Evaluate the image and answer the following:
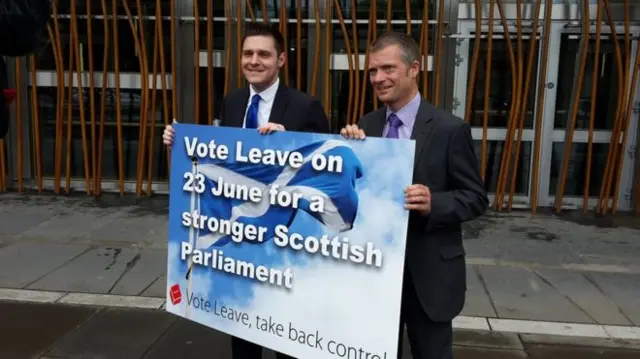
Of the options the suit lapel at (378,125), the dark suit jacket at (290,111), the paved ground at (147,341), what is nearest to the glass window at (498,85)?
the paved ground at (147,341)

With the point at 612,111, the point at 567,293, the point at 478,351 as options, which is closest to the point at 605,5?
the point at 612,111

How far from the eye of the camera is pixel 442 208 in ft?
7.24

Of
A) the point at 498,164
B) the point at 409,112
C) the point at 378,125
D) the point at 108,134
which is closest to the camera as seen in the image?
the point at 409,112

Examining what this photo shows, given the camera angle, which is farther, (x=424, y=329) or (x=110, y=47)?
(x=110, y=47)

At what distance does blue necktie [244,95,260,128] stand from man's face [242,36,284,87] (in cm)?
9

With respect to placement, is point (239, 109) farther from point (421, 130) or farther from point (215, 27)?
point (215, 27)

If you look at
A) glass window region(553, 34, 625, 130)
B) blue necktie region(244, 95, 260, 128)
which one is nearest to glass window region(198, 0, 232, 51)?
glass window region(553, 34, 625, 130)

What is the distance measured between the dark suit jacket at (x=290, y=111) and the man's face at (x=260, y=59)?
0.40 ft

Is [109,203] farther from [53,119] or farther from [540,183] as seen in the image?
[540,183]

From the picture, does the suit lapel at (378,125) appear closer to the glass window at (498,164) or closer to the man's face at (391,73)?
the man's face at (391,73)

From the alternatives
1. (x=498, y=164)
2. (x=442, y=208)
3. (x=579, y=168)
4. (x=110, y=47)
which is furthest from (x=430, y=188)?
(x=110, y=47)

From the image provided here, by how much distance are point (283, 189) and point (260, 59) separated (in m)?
0.70

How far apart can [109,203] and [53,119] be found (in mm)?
1644

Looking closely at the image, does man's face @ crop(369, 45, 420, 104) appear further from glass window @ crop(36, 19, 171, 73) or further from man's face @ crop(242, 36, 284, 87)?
glass window @ crop(36, 19, 171, 73)
